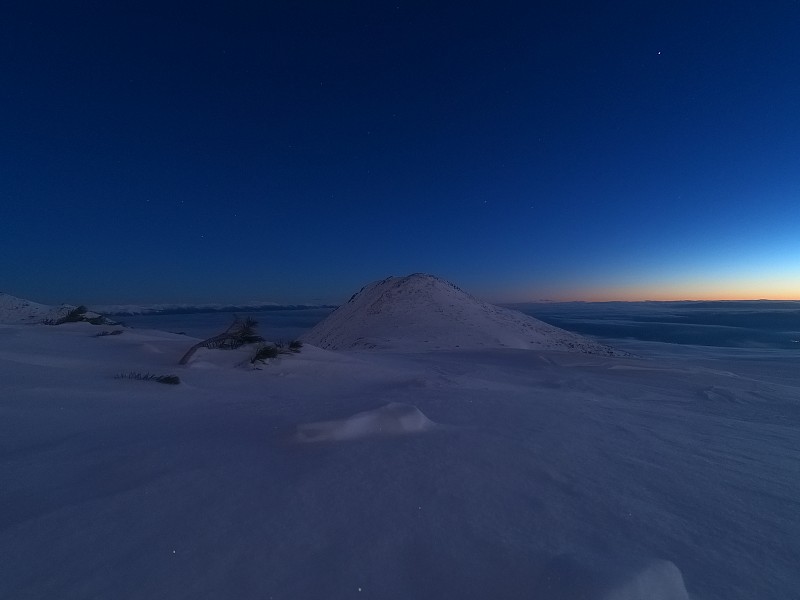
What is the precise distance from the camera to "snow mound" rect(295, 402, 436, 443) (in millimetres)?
2650

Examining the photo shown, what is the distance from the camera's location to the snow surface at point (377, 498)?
1325 mm

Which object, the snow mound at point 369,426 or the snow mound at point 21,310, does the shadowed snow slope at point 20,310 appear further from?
the snow mound at point 369,426

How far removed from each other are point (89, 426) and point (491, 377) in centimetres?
523

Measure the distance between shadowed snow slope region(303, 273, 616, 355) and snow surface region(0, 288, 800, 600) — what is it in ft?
32.3

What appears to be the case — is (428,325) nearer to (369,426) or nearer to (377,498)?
(369,426)

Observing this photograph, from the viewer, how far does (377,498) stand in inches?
73.4

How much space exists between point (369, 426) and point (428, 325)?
13847 millimetres

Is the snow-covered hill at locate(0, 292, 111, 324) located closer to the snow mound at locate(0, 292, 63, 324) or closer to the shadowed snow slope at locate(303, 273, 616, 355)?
the snow mound at locate(0, 292, 63, 324)

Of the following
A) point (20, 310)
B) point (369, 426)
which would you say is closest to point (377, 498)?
point (369, 426)

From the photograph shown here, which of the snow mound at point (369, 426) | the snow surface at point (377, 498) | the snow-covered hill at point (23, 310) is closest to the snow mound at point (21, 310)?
the snow-covered hill at point (23, 310)

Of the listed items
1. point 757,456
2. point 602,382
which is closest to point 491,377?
point 602,382

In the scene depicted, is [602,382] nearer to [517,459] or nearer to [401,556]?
[517,459]

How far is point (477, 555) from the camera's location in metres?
1.44

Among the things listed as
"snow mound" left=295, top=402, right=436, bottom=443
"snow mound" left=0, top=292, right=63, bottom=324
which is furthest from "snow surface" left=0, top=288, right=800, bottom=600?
"snow mound" left=0, top=292, right=63, bottom=324
